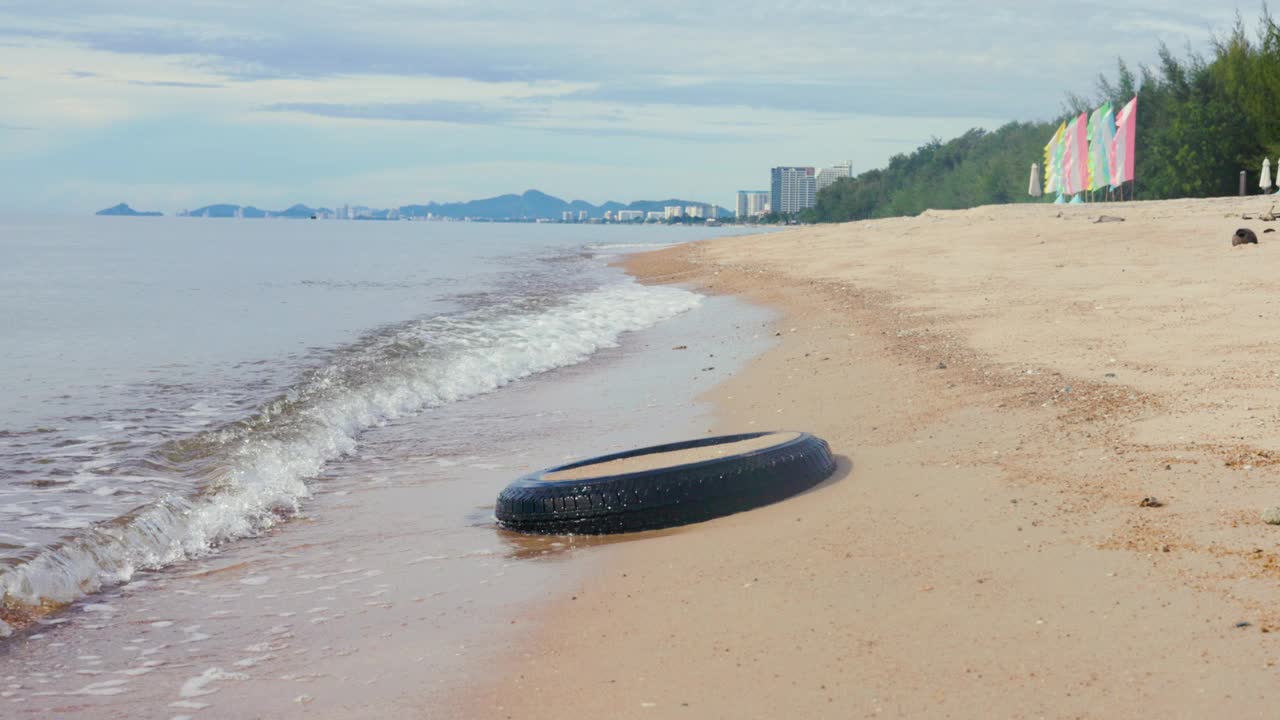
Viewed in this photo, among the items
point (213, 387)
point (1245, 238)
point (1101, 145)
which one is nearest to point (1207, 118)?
point (1101, 145)

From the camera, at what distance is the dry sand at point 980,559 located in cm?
342

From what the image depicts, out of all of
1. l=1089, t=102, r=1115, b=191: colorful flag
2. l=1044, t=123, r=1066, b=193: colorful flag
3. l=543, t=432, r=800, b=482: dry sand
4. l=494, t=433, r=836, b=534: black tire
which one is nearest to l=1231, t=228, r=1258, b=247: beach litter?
l=543, t=432, r=800, b=482: dry sand

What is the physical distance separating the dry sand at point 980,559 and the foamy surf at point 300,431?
2.41 metres

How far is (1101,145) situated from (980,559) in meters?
43.7

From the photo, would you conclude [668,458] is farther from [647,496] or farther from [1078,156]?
[1078,156]

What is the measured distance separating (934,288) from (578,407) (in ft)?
28.9

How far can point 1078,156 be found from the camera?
153 feet

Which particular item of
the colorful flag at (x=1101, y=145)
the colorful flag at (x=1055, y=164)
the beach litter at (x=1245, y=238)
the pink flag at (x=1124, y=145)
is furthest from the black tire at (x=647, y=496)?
the colorful flag at (x=1055, y=164)

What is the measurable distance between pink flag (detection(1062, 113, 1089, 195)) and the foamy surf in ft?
110

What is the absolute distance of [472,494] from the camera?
22.4ft

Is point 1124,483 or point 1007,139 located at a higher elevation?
point 1007,139

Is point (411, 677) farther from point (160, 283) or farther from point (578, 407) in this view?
point (160, 283)

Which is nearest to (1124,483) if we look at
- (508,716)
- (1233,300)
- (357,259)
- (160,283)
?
(508,716)

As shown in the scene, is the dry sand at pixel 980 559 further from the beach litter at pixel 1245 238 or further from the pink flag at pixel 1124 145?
the pink flag at pixel 1124 145
